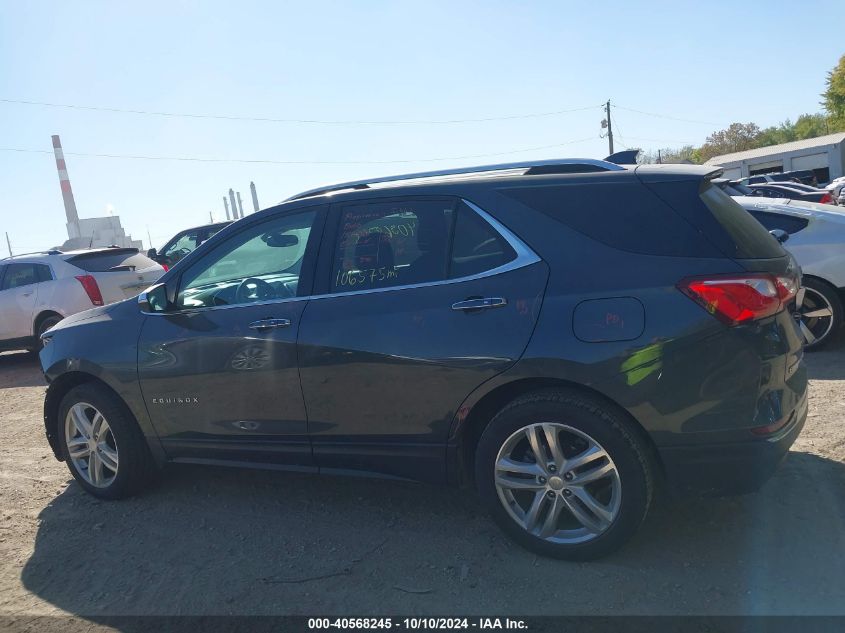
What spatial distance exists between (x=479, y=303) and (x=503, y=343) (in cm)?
22

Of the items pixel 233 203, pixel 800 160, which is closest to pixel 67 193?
pixel 233 203

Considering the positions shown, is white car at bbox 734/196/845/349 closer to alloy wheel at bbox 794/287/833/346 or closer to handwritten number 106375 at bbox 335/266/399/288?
alloy wheel at bbox 794/287/833/346

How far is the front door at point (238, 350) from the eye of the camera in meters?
3.80

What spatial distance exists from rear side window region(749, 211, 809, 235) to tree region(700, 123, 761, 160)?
76.3 m

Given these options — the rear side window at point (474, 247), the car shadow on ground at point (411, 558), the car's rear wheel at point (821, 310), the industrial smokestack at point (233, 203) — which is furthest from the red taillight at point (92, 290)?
the industrial smokestack at point (233, 203)

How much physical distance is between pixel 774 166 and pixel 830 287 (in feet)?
154

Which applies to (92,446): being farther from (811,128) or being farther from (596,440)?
(811,128)

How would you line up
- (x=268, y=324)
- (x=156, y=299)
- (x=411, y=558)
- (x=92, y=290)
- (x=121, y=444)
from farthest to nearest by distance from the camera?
(x=92, y=290), (x=121, y=444), (x=156, y=299), (x=268, y=324), (x=411, y=558)

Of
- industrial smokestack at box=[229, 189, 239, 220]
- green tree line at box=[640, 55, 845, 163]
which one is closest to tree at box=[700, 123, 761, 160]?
green tree line at box=[640, 55, 845, 163]

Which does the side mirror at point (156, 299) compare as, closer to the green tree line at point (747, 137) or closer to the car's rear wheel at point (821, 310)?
the car's rear wheel at point (821, 310)

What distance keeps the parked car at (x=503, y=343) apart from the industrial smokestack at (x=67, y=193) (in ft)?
255

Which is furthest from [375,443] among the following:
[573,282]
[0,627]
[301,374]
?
[0,627]

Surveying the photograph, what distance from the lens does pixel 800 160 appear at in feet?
152

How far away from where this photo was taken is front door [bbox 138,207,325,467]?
12.5 ft
